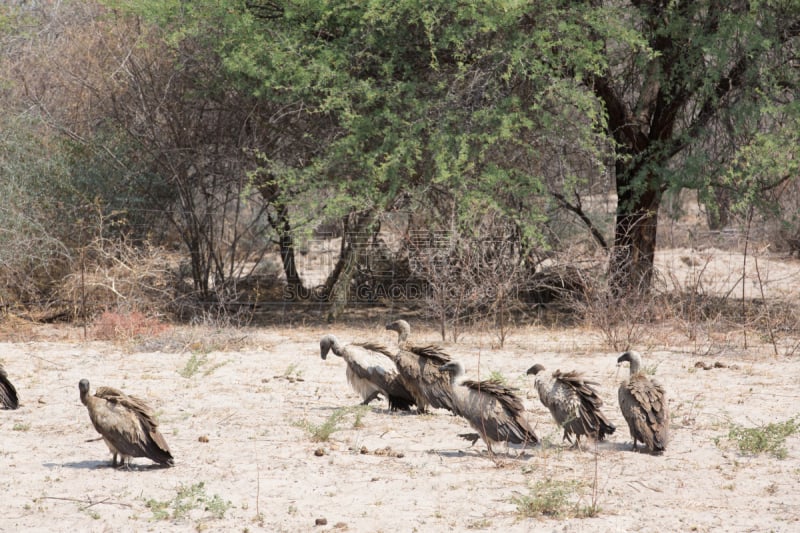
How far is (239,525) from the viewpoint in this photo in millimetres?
5578

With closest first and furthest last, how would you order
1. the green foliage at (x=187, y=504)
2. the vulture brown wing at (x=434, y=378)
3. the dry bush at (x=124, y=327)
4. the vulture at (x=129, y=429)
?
1. the green foliage at (x=187, y=504)
2. the vulture at (x=129, y=429)
3. the vulture brown wing at (x=434, y=378)
4. the dry bush at (x=124, y=327)

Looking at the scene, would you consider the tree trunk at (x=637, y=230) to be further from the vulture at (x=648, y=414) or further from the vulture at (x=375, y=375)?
the vulture at (x=648, y=414)

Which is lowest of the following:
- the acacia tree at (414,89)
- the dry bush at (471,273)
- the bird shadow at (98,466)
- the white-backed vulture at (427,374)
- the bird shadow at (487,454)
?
the bird shadow at (98,466)

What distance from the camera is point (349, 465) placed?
22.0ft

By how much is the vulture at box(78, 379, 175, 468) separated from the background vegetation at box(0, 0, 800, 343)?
5921 millimetres

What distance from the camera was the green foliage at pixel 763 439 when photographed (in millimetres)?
6895

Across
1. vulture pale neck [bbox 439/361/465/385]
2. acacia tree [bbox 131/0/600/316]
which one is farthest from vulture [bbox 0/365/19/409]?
acacia tree [bbox 131/0/600/316]

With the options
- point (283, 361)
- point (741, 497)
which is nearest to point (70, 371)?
point (283, 361)

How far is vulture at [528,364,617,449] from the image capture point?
6.81 m

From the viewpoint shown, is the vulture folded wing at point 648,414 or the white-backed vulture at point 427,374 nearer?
the vulture folded wing at point 648,414

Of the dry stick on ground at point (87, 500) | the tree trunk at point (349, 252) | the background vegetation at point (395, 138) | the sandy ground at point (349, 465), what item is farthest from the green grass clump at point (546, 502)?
the tree trunk at point (349, 252)

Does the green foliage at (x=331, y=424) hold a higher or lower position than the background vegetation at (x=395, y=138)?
lower

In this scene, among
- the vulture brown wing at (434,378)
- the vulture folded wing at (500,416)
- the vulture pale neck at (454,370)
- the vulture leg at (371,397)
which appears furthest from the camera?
the vulture leg at (371,397)

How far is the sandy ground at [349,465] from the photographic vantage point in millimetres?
5668
